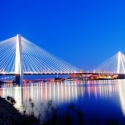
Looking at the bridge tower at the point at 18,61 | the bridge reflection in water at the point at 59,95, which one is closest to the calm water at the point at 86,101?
the bridge reflection in water at the point at 59,95

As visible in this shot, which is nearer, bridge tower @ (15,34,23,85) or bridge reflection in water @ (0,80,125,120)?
bridge reflection in water @ (0,80,125,120)

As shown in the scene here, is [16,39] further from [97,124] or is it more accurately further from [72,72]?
[97,124]

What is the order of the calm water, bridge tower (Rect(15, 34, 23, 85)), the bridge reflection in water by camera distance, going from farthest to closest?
bridge tower (Rect(15, 34, 23, 85)), the bridge reflection in water, the calm water

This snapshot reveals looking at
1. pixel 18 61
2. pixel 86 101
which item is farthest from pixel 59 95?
pixel 18 61

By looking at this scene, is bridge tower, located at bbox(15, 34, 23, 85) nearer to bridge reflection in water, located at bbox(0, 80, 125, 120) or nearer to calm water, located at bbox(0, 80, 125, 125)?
bridge reflection in water, located at bbox(0, 80, 125, 120)

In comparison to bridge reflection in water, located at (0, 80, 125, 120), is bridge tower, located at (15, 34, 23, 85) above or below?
above

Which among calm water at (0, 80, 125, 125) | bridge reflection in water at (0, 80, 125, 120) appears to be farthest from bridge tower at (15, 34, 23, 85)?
calm water at (0, 80, 125, 125)

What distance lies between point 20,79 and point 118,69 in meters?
36.9

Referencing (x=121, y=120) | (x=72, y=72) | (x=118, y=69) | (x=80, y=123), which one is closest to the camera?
(x=80, y=123)

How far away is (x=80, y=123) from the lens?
959 cm

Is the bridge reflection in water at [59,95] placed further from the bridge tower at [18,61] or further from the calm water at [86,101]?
the bridge tower at [18,61]

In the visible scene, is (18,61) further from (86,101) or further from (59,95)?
(86,101)

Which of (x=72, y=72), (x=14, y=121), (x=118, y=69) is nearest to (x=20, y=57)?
(x=72, y=72)

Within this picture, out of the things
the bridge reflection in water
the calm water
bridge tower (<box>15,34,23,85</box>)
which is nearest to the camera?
the calm water
